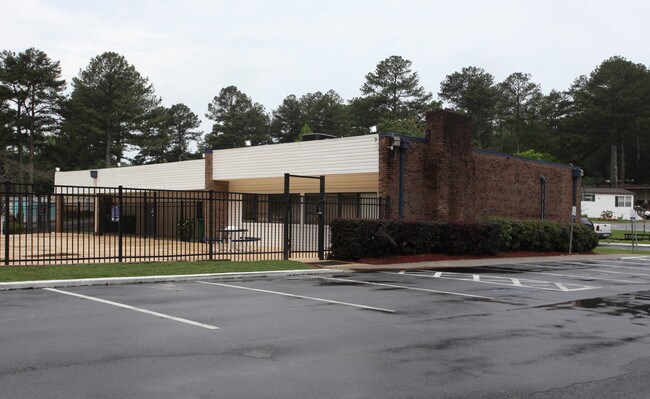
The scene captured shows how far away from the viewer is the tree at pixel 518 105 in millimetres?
96250

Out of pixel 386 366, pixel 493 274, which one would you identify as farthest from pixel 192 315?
pixel 493 274

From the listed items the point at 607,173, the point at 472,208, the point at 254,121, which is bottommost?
the point at 472,208

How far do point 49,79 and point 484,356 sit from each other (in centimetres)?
6321

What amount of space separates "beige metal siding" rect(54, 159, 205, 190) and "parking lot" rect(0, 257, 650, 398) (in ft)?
61.8

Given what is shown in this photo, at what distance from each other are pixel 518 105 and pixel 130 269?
312ft

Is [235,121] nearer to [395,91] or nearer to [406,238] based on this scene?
[395,91]

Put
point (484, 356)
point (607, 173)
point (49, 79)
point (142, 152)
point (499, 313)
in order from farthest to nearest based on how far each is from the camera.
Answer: point (607, 173) < point (142, 152) < point (49, 79) < point (499, 313) < point (484, 356)

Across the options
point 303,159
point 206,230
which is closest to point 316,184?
point 303,159

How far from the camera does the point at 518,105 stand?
3910 inches

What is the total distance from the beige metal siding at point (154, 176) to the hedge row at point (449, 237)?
13.6m

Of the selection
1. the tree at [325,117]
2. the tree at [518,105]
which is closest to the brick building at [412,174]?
the tree at [325,117]

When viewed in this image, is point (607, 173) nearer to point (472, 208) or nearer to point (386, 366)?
point (472, 208)

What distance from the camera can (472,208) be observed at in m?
24.9

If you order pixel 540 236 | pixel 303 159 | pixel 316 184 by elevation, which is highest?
pixel 303 159
